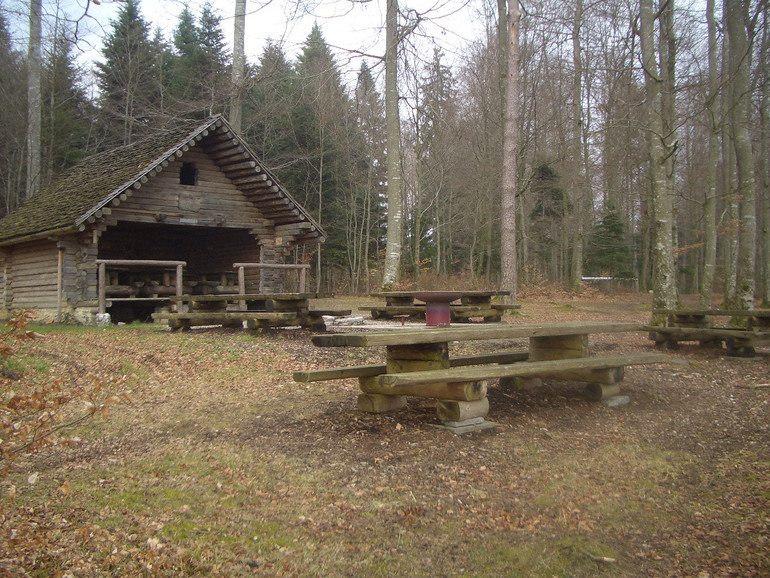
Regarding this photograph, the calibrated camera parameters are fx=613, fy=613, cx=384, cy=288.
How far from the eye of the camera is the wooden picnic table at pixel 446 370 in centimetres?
506

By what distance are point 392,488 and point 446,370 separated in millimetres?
1379

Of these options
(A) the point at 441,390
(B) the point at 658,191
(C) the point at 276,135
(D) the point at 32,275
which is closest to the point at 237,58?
(C) the point at 276,135

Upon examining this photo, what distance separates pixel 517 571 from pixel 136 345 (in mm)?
8509

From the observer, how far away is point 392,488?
4301mm

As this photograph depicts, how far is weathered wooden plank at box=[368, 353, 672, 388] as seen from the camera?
5.04 m

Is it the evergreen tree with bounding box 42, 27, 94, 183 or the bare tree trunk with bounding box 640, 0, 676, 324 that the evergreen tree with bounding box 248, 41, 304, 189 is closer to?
the evergreen tree with bounding box 42, 27, 94, 183

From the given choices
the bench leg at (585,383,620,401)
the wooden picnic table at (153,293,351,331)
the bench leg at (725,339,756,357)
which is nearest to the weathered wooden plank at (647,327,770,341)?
the bench leg at (725,339,756,357)

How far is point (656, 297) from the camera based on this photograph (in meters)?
12.2

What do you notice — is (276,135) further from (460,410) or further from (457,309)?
(460,410)

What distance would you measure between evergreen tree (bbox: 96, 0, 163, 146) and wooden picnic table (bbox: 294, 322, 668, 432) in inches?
1035

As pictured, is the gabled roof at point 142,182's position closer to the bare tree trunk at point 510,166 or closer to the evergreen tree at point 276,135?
the bare tree trunk at point 510,166

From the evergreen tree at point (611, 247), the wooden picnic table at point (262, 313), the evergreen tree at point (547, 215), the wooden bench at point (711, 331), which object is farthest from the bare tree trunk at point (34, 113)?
the evergreen tree at point (611, 247)

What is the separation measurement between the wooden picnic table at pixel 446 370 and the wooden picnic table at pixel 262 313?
4585 millimetres

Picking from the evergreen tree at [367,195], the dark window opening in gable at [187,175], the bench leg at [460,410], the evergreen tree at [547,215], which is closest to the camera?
the bench leg at [460,410]
